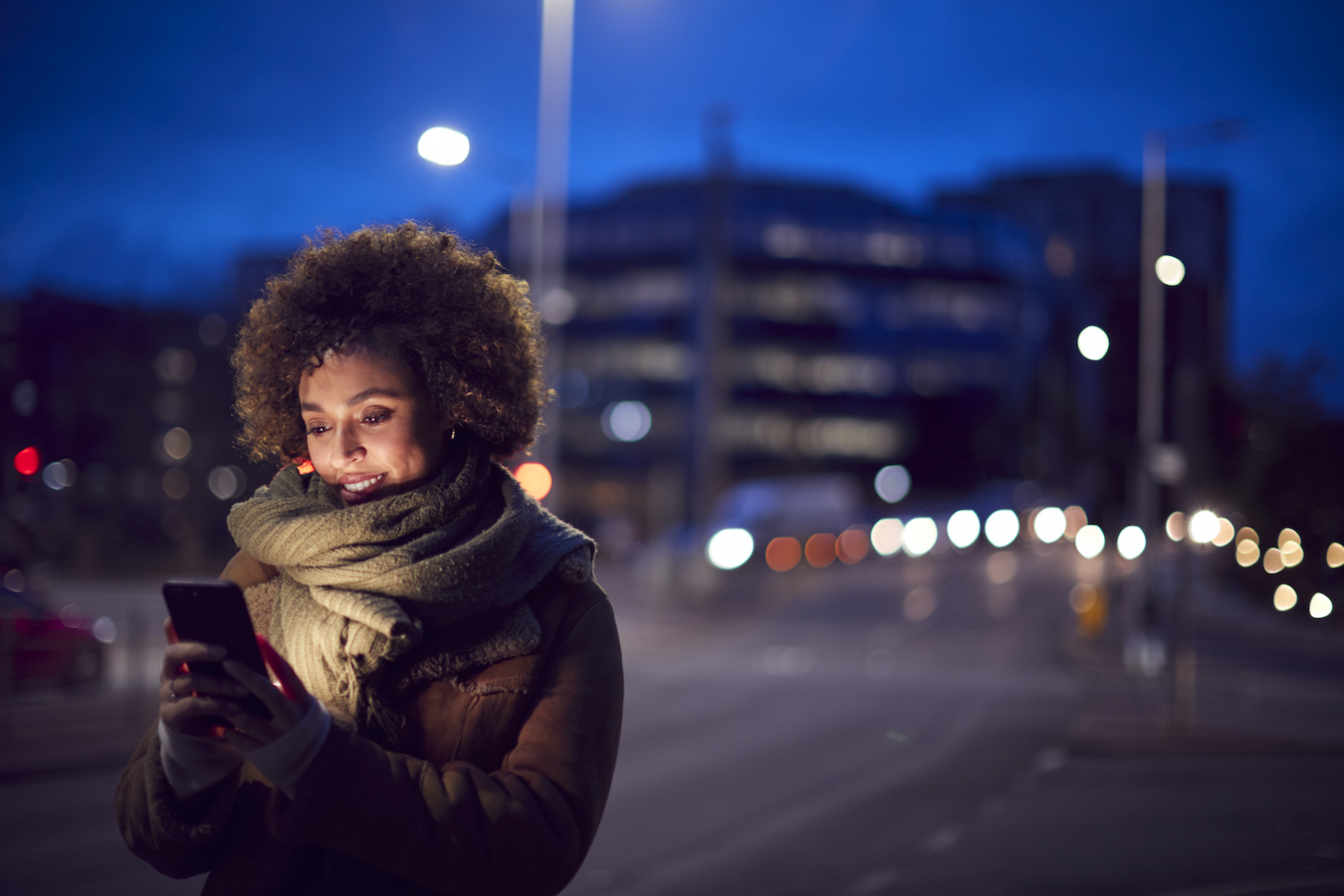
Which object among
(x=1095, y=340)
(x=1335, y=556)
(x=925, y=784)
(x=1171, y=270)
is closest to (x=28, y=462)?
(x=925, y=784)

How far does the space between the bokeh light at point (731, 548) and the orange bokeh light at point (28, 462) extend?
93.2ft

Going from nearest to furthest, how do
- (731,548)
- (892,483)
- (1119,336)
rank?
(1119,336) → (731,548) → (892,483)

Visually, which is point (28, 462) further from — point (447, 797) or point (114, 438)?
point (114, 438)

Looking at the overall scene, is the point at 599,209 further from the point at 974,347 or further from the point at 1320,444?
the point at 1320,444

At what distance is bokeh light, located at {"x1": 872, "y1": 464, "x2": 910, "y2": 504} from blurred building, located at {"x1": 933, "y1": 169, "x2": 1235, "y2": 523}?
8240 mm

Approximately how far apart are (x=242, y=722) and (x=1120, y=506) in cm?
5442

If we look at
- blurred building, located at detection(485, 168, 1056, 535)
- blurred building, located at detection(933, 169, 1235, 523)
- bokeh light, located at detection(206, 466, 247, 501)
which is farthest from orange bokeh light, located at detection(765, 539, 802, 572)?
blurred building, located at detection(485, 168, 1056, 535)

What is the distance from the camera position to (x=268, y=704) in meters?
1.50

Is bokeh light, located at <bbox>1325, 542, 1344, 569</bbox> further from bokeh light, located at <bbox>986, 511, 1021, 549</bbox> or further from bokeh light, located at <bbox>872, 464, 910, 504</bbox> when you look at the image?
bokeh light, located at <bbox>872, 464, 910, 504</bbox>

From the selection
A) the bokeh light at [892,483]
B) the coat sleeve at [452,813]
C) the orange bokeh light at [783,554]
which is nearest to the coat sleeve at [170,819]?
the coat sleeve at [452,813]

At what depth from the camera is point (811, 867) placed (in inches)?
301

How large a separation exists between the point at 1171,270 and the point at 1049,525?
147ft

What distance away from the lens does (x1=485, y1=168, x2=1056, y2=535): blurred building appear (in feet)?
208

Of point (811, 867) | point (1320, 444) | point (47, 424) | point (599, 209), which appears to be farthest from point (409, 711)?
point (599, 209)
